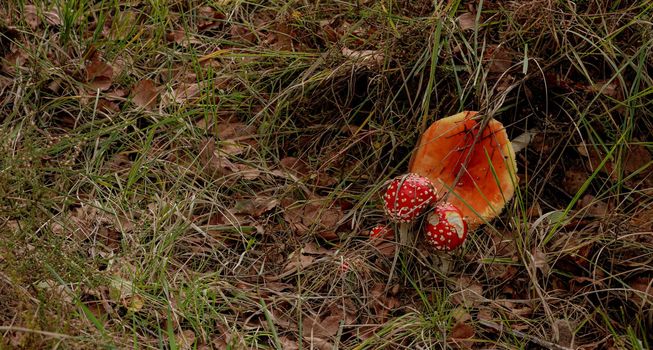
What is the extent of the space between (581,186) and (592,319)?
0.65m

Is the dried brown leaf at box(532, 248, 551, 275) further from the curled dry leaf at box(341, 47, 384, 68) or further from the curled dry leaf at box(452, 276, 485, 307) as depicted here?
the curled dry leaf at box(341, 47, 384, 68)

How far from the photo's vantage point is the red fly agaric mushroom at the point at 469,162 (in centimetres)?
309

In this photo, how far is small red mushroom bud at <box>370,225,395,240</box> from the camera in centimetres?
306

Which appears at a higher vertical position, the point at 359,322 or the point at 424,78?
the point at 424,78

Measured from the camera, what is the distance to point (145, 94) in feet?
12.0

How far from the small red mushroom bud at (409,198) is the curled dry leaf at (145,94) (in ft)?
4.35

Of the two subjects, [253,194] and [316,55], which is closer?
[253,194]

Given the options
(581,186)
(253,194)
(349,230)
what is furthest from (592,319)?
(253,194)

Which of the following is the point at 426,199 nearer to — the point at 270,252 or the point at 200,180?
the point at 270,252

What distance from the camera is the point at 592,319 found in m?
2.78

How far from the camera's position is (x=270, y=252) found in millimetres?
3131

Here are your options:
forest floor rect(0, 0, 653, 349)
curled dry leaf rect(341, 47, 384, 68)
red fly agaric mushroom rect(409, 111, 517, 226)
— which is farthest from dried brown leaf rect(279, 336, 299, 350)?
curled dry leaf rect(341, 47, 384, 68)

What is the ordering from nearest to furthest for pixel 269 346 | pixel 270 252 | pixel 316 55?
pixel 269 346
pixel 270 252
pixel 316 55

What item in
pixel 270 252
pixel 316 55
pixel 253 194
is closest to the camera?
pixel 270 252
